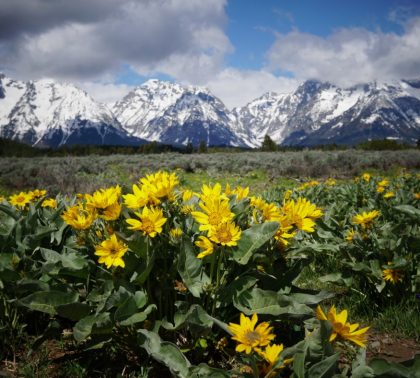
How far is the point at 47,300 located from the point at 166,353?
620mm

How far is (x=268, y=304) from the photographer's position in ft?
5.59

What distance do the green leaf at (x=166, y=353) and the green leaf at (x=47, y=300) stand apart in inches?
16.4

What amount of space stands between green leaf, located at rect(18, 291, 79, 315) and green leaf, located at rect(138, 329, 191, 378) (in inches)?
16.4

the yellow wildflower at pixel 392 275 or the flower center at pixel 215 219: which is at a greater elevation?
the flower center at pixel 215 219

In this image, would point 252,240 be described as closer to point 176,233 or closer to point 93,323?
point 176,233

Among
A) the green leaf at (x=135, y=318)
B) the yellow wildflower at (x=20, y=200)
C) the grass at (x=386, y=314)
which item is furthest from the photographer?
the yellow wildflower at (x=20, y=200)

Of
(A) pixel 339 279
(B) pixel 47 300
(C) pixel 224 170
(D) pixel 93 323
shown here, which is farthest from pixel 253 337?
(C) pixel 224 170

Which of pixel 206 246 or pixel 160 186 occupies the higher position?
pixel 160 186

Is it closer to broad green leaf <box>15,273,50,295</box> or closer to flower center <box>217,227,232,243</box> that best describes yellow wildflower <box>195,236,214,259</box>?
flower center <box>217,227,232,243</box>

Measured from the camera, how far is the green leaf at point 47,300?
1.68m

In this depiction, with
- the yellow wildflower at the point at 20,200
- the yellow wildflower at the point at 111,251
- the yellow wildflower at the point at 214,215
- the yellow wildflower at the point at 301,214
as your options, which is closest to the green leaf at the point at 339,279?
the yellow wildflower at the point at 301,214

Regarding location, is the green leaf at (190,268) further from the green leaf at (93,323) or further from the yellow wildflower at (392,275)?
the yellow wildflower at (392,275)

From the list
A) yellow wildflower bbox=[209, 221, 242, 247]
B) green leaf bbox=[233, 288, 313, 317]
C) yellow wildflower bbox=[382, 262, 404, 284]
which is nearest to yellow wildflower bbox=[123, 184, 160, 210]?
yellow wildflower bbox=[209, 221, 242, 247]

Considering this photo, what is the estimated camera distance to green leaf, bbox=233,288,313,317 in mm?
1651
